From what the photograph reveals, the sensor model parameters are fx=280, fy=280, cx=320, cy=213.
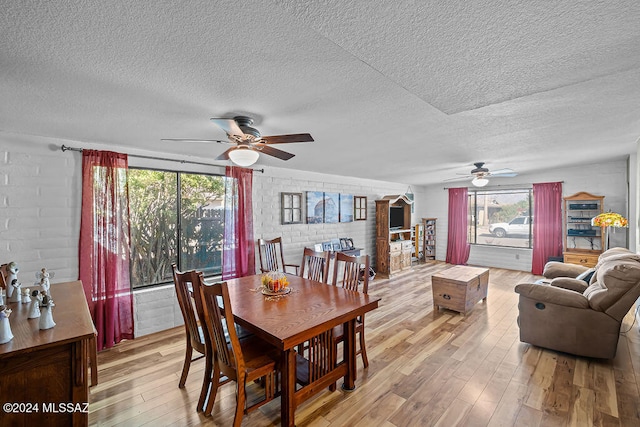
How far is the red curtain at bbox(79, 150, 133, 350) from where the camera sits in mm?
2879

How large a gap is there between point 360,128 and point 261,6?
167cm

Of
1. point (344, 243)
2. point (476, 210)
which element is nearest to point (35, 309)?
point (344, 243)

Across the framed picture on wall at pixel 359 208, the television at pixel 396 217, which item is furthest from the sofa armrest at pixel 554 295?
the television at pixel 396 217

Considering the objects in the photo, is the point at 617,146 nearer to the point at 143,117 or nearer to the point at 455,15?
the point at 455,15

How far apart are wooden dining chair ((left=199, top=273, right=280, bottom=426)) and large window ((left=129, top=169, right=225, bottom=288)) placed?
79.4 inches

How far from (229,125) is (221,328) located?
1.35 meters

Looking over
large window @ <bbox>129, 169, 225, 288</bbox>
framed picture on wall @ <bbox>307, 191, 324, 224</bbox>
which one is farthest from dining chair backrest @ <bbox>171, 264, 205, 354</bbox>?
framed picture on wall @ <bbox>307, 191, 324, 224</bbox>

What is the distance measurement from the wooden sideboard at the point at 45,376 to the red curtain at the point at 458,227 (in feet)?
24.4

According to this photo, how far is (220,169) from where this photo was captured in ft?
13.0

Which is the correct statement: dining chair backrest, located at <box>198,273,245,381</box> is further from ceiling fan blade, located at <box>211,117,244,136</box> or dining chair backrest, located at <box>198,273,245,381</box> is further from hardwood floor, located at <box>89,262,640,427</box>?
ceiling fan blade, located at <box>211,117,244,136</box>

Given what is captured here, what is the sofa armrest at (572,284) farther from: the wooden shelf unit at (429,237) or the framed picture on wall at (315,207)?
the wooden shelf unit at (429,237)

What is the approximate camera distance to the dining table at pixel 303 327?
1780 millimetres

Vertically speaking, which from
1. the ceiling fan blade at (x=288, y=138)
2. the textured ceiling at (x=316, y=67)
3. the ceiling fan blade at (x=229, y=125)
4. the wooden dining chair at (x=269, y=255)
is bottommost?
the wooden dining chair at (x=269, y=255)

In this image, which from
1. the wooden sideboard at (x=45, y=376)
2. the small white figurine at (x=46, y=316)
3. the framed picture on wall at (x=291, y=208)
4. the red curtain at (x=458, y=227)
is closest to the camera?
the wooden sideboard at (x=45, y=376)
